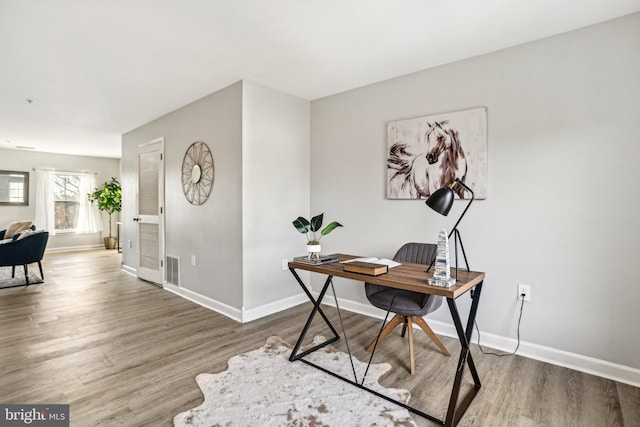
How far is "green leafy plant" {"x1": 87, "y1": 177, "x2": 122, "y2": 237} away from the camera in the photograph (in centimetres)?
756

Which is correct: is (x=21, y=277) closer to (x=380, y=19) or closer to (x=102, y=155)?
(x=102, y=155)

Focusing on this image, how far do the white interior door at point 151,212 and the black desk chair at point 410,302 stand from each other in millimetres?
3196

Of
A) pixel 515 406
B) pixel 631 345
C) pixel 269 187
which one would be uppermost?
pixel 269 187

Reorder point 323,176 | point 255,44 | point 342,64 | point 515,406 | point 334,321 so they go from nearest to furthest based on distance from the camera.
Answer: point 515,406 < point 255,44 < point 342,64 < point 334,321 < point 323,176

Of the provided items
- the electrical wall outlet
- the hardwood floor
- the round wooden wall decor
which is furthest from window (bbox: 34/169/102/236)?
the electrical wall outlet

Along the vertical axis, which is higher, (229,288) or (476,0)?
(476,0)

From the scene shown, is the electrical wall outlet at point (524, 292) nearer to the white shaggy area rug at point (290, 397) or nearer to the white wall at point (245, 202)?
the white shaggy area rug at point (290, 397)

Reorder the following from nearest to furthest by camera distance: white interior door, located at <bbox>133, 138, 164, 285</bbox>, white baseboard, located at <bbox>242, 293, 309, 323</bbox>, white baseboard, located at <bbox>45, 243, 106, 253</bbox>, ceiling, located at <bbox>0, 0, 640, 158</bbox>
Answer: ceiling, located at <bbox>0, 0, 640, 158</bbox> → white baseboard, located at <bbox>242, 293, 309, 323</bbox> → white interior door, located at <bbox>133, 138, 164, 285</bbox> → white baseboard, located at <bbox>45, 243, 106, 253</bbox>

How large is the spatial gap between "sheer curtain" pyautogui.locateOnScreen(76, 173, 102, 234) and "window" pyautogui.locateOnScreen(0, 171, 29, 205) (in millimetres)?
996

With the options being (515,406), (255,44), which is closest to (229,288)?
(255,44)

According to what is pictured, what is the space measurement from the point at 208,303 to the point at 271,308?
29.0 inches

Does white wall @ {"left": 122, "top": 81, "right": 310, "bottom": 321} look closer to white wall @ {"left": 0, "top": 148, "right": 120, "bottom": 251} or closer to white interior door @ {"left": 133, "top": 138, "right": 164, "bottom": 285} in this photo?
white interior door @ {"left": 133, "top": 138, "right": 164, "bottom": 285}

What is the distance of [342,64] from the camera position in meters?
2.84

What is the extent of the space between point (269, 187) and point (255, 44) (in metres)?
1.37
